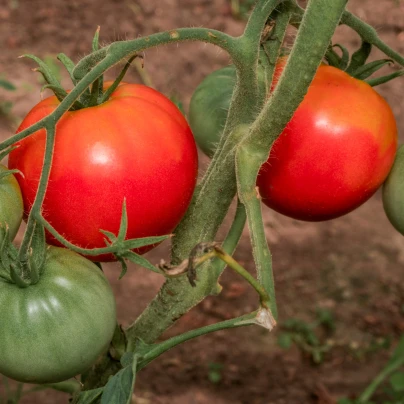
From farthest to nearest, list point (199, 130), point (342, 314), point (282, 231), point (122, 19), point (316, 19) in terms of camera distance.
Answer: point (122, 19) → point (282, 231) → point (342, 314) → point (199, 130) → point (316, 19)

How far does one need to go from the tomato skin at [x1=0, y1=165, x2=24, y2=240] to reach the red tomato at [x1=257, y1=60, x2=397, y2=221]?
12.0 inches

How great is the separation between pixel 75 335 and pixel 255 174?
Result: 255mm

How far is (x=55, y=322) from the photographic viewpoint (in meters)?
0.66

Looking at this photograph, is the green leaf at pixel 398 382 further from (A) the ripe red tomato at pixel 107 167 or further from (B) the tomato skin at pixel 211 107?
(A) the ripe red tomato at pixel 107 167

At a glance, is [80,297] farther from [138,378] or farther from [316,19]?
[138,378]

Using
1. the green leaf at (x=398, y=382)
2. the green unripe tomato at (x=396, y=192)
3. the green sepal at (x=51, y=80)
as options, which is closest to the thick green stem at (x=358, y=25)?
the green unripe tomato at (x=396, y=192)

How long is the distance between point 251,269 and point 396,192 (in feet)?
4.52

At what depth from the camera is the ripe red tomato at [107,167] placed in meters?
0.70

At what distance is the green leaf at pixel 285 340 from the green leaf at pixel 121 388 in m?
1.34

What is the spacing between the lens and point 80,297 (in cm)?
68

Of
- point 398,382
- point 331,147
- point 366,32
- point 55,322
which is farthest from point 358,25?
point 398,382

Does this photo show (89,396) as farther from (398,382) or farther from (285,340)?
(285,340)

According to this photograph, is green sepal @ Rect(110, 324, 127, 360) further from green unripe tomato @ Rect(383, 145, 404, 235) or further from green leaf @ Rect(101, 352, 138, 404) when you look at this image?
green unripe tomato @ Rect(383, 145, 404, 235)

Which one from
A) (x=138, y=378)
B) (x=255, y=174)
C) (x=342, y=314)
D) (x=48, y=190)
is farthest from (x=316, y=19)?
(x=342, y=314)
